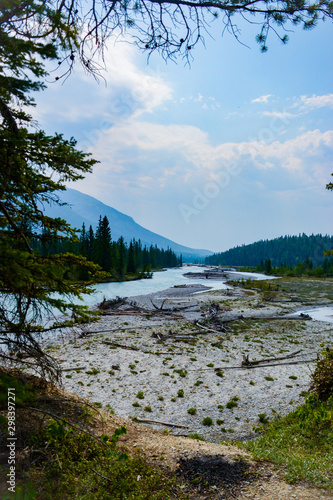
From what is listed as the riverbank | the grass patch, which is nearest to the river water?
the riverbank

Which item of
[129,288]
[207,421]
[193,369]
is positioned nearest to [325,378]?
[207,421]

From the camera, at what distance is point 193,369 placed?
1282cm

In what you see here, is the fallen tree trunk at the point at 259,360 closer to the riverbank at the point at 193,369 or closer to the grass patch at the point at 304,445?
the riverbank at the point at 193,369

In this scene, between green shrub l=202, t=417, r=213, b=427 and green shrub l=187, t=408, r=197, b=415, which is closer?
green shrub l=202, t=417, r=213, b=427

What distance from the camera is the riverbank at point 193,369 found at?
9047mm

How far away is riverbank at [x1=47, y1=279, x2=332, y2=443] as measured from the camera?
29.7ft

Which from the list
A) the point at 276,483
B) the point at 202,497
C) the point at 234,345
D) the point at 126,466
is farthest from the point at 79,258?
the point at 234,345

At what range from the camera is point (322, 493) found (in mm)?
4066

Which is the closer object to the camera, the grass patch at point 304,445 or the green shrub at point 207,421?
the grass patch at point 304,445

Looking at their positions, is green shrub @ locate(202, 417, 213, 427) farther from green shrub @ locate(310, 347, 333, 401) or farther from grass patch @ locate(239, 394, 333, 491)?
green shrub @ locate(310, 347, 333, 401)

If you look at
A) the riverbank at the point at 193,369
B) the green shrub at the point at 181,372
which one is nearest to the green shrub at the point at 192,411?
the riverbank at the point at 193,369

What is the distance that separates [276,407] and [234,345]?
7.57 metres

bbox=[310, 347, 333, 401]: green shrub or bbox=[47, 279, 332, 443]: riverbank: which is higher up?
bbox=[310, 347, 333, 401]: green shrub

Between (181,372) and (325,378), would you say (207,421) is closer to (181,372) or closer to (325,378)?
(325,378)
